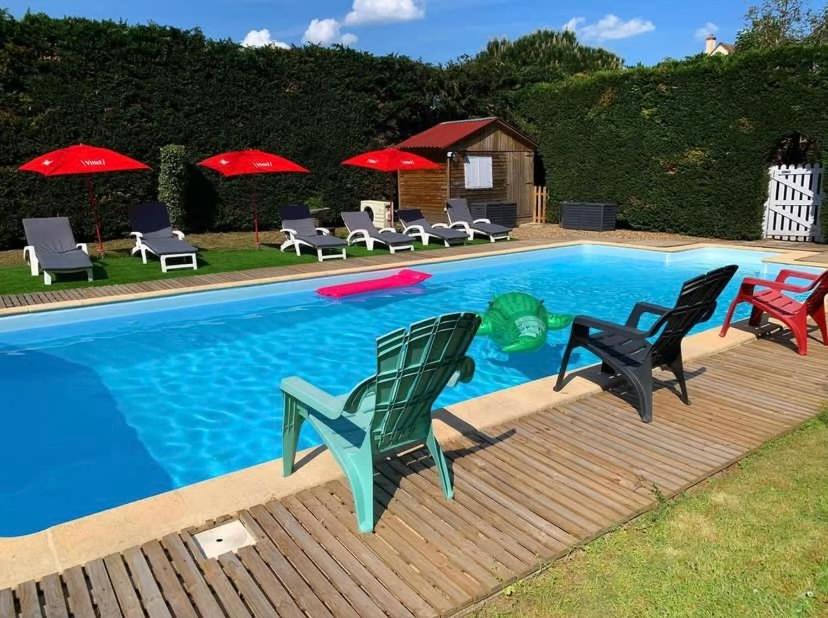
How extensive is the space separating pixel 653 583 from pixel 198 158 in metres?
15.8

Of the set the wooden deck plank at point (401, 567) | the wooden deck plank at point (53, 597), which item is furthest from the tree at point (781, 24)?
the wooden deck plank at point (53, 597)

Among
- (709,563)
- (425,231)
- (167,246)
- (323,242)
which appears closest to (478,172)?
(425,231)

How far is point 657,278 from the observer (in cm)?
1233

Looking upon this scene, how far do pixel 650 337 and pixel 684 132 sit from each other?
1373 centimetres

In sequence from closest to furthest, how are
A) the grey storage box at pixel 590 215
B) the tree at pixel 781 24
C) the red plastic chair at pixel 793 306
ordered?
the red plastic chair at pixel 793 306
the grey storage box at pixel 590 215
the tree at pixel 781 24

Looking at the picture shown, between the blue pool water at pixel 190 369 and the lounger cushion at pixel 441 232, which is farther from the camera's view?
the lounger cushion at pixel 441 232

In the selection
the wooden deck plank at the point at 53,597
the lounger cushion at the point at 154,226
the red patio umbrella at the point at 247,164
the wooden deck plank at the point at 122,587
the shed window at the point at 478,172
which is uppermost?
the red patio umbrella at the point at 247,164

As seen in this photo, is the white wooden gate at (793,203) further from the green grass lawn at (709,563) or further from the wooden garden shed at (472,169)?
the green grass lawn at (709,563)

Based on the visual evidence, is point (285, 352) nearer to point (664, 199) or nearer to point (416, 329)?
point (416, 329)

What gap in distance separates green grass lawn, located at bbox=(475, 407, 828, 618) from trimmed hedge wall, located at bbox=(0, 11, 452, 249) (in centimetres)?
1424

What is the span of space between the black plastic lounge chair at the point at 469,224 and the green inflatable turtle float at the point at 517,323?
28.8ft

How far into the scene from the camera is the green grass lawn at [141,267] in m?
10.2

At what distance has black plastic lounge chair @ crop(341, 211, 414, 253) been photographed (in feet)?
Result: 46.5

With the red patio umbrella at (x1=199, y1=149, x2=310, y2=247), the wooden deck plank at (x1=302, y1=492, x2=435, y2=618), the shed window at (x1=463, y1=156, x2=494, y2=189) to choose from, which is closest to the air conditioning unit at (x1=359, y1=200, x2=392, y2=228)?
the shed window at (x1=463, y1=156, x2=494, y2=189)
